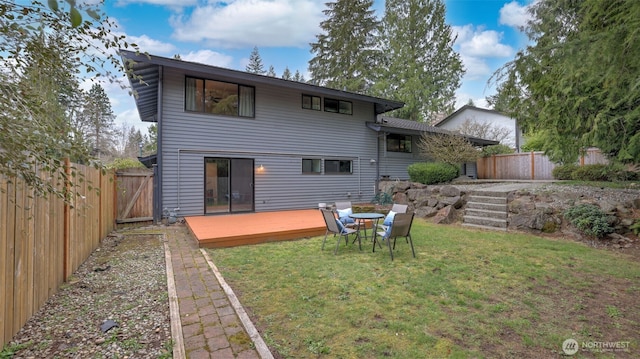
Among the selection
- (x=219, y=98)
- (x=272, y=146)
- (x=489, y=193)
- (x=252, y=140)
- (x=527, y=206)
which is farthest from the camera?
(x=272, y=146)

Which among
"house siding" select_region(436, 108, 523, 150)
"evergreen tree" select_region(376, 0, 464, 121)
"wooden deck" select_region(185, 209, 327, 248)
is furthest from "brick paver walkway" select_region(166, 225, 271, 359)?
"house siding" select_region(436, 108, 523, 150)

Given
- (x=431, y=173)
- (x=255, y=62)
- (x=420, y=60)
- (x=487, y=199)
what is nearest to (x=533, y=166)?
(x=431, y=173)

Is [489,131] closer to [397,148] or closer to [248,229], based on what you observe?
[397,148]

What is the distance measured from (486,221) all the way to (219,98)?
8.93 m

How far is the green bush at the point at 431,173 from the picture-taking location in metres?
11.8

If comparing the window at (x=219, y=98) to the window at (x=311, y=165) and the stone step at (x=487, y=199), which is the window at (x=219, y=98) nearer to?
the window at (x=311, y=165)

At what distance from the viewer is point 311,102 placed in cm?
1146

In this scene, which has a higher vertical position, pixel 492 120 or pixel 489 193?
pixel 492 120

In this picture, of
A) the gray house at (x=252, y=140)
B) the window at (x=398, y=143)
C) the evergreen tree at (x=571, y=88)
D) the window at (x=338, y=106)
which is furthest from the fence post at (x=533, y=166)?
the window at (x=338, y=106)

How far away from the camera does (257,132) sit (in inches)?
400

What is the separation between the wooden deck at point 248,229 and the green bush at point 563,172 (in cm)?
1137

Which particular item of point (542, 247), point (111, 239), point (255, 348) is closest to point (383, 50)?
point (542, 247)

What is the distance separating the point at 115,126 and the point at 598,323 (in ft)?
115

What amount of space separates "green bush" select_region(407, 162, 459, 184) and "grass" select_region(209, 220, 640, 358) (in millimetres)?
6177
